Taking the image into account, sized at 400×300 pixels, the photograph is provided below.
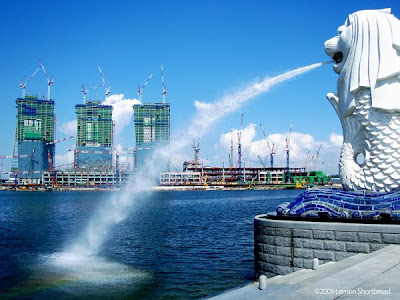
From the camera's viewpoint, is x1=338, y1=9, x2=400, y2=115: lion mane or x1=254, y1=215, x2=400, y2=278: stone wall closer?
x1=254, y1=215, x2=400, y2=278: stone wall

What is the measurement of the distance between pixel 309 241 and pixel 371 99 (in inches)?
275

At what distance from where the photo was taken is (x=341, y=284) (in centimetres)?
855

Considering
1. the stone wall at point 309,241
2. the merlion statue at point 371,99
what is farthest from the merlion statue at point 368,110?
the stone wall at point 309,241

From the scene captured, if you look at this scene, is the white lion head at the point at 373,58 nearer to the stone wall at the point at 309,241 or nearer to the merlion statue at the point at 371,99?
the merlion statue at the point at 371,99

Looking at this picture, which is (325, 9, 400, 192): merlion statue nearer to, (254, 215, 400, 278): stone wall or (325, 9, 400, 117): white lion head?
(325, 9, 400, 117): white lion head

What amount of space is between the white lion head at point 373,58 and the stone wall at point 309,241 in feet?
20.5

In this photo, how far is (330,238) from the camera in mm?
13125

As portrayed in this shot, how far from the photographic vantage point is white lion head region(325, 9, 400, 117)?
17.3 metres

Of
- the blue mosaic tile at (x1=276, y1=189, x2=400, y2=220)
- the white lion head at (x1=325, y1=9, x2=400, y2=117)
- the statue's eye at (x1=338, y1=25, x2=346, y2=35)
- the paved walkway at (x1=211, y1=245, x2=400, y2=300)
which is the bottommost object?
the paved walkway at (x1=211, y1=245, x2=400, y2=300)

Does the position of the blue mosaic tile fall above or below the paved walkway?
above

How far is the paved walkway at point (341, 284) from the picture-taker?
7.98 metres

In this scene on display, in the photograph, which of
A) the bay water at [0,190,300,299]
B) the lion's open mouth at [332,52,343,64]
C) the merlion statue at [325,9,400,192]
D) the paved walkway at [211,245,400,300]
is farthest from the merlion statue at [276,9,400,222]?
the paved walkway at [211,245,400,300]

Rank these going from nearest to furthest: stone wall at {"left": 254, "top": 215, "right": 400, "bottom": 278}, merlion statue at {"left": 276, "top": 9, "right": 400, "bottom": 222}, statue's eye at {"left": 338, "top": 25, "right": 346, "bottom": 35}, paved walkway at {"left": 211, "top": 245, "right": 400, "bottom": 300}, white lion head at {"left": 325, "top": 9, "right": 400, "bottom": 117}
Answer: paved walkway at {"left": 211, "top": 245, "right": 400, "bottom": 300}
stone wall at {"left": 254, "top": 215, "right": 400, "bottom": 278}
merlion statue at {"left": 276, "top": 9, "right": 400, "bottom": 222}
white lion head at {"left": 325, "top": 9, "right": 400, "bottom": 117}
statue's eye at {"left": 338, "top": 25, "right": 346, "bottom": 35}

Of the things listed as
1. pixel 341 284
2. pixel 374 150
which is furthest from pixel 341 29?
pixel 341 284
